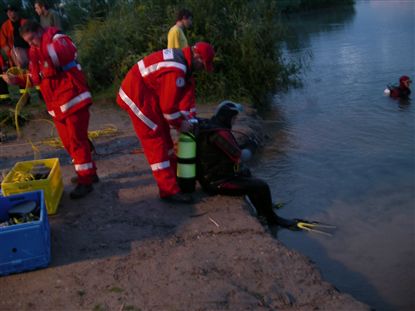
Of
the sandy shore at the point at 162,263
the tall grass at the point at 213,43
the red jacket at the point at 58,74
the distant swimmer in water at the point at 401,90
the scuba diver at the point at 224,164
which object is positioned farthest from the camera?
the distant swimmer in water at the point at 401,90

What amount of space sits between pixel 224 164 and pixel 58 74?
2005 mm

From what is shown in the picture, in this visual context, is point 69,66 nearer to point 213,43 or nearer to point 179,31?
point 179,31

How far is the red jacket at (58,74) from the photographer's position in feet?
16.2

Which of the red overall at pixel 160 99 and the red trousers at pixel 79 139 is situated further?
the red trousers at pixel 79 139

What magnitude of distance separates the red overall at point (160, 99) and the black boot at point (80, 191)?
89 cm

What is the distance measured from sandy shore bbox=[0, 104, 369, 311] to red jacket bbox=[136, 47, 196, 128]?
1.05 metres

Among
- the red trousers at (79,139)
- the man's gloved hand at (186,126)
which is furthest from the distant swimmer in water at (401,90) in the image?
the red trousers at (79,139)

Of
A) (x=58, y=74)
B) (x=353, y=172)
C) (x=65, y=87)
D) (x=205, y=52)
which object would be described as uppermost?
(x=205, y=52)

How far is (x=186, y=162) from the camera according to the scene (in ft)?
17.1

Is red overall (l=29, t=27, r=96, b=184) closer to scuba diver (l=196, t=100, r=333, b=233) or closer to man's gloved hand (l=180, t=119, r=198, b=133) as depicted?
man's gloved hand (l=180, t=119, r=198, b=133)

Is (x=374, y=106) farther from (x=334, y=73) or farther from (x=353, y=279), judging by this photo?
(x=353, y=279)

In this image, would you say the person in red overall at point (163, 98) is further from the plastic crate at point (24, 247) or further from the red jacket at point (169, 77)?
the plastic crate at point (24, 247)

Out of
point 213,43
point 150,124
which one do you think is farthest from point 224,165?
point 213,43

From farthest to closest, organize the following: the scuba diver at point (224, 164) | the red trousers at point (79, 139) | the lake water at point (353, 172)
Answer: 1. the red trousers at point (79, 139)
2. the scuba diver at point (224, 164)
3. the lake water at point (353, 172)
